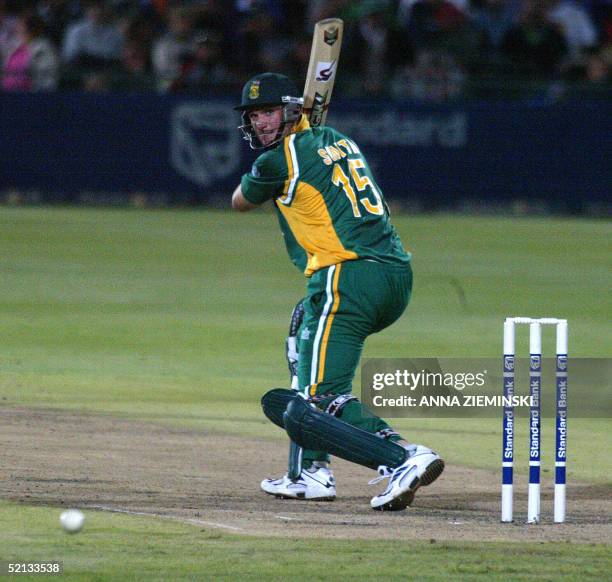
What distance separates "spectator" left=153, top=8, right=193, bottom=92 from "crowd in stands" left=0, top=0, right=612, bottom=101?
0.05 feet

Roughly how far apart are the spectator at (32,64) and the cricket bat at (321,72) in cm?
1594

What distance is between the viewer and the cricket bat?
8062 millimetres

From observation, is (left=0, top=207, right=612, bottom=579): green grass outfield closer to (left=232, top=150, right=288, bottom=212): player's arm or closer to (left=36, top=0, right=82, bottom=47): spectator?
(left=232, top=150, right=288, bottom=212): player's arm

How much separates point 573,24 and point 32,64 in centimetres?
828

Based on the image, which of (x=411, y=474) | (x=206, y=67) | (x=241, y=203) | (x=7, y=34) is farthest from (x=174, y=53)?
(x=411, y=474)

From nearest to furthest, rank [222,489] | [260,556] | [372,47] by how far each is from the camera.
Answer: [260,556] < [222,489] < [372,47]

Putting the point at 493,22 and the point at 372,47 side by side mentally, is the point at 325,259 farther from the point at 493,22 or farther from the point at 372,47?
the point at 493,22

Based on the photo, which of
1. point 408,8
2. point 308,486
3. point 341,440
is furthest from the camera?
point 408,8

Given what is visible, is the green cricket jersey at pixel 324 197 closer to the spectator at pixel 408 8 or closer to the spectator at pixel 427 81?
the spectator at pixel 427 81

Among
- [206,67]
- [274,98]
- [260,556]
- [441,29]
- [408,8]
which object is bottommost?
[260,556]

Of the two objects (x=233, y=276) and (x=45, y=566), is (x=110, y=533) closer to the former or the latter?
(x=45, y=566)

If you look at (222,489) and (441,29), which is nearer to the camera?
(222,489)

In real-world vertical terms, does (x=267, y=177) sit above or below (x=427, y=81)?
below

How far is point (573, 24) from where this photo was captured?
24594 mm
